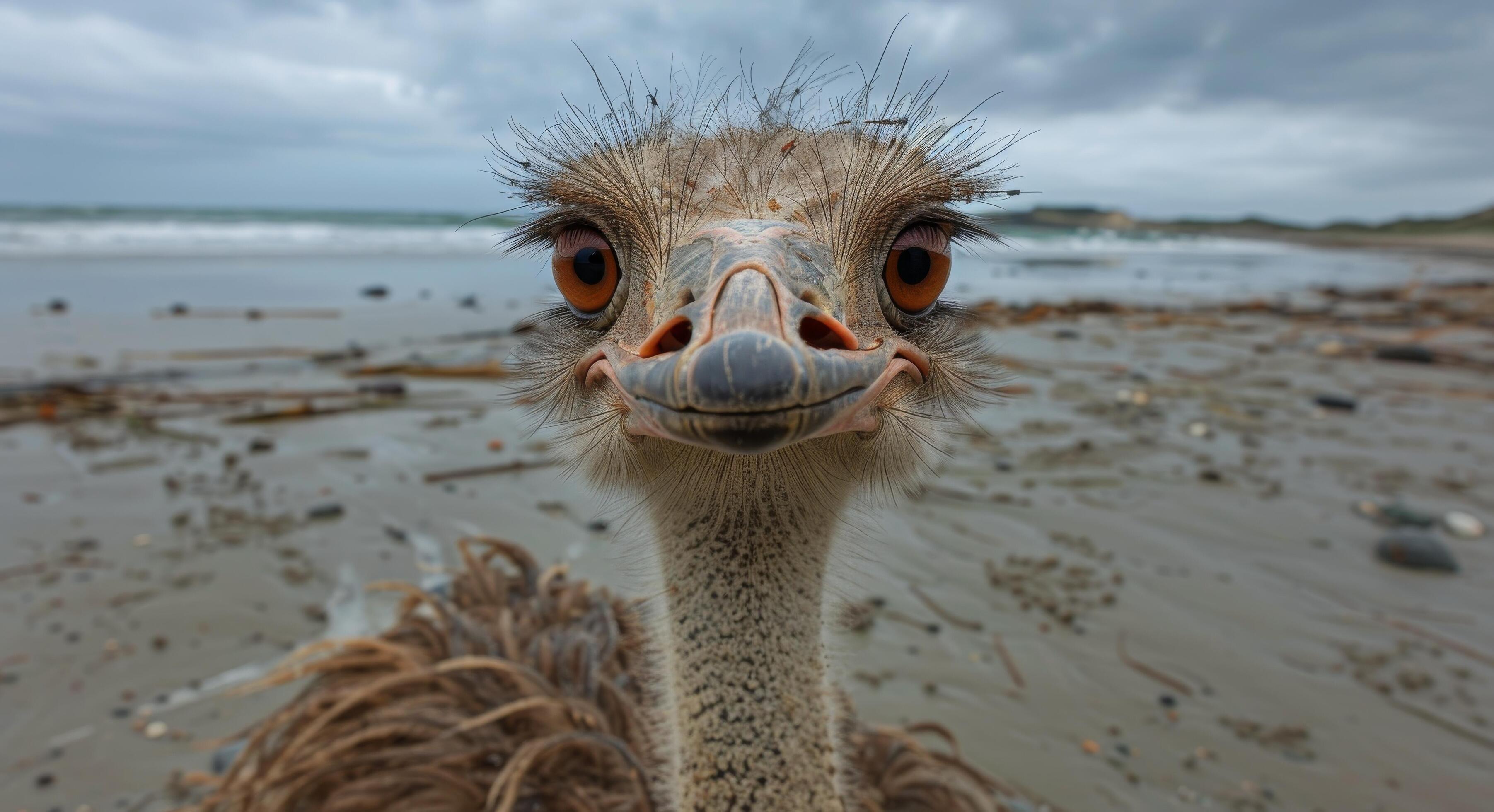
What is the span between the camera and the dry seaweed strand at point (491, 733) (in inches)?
74.0

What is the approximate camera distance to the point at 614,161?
1.36m

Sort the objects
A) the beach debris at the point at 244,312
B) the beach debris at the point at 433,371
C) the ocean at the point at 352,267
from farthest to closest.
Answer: the ocean at the point at 352,267 → the beach debris at the point at 244,312 → the beach debris at the point at 433,371

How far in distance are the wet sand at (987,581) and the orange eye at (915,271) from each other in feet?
1.35

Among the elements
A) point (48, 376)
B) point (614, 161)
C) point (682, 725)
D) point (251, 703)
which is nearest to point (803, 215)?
point (614, 161)

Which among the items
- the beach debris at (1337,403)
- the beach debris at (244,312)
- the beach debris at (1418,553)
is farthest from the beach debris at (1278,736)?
the beach debris at (244,312)

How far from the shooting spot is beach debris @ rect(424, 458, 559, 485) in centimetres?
495

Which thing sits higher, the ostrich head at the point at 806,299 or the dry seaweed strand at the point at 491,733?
the ostrich head at the point at 806,299

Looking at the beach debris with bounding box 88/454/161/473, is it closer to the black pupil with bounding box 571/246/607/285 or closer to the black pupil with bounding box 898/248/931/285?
the black pupil with bounding box 571/246/607/285

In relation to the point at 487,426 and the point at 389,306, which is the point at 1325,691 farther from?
the point at 389,306

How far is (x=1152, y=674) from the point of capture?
10.6ft

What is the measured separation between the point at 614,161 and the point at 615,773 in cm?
137

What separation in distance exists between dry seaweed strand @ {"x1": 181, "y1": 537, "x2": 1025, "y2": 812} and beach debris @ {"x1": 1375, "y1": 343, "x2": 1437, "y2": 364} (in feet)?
31.0

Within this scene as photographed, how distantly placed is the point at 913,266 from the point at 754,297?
43 cm

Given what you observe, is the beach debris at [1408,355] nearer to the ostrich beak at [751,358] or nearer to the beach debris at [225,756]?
the ostrich beak at [751,358]
